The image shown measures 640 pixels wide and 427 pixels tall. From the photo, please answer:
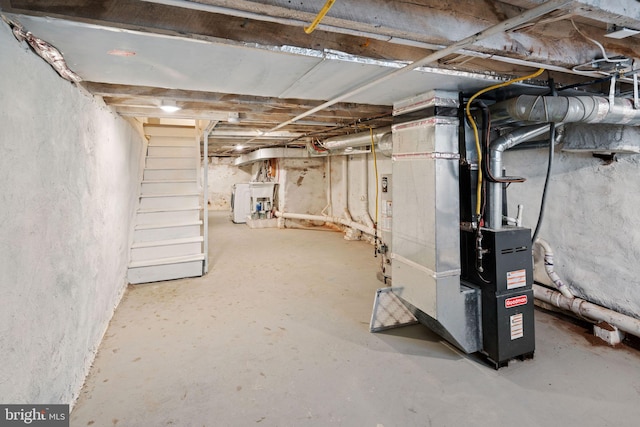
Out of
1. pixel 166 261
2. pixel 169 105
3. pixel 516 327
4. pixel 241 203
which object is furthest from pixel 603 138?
pixel 241 203

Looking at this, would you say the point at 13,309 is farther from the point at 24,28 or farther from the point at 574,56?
the point at 574,56

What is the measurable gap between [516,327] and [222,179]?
31.4 ft

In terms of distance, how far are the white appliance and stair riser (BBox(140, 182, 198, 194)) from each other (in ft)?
10.7

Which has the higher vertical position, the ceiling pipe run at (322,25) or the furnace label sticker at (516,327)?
the ceiling pipe run at (322,25)

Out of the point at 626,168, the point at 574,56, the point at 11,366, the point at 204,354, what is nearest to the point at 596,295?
the point at 626,168

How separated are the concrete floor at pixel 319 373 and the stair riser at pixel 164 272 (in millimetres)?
491

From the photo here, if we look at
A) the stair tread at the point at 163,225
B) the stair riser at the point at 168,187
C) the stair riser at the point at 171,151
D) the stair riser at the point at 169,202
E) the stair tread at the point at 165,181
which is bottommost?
the stair tread at the point at 163,225

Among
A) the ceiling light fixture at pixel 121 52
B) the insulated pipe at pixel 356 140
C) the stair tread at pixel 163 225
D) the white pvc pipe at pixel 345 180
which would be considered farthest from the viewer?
the white pvc pipe at pixel 345 180

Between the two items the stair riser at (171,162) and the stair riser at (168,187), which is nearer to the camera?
the stair riser at (168,187)

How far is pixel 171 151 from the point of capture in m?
4.25

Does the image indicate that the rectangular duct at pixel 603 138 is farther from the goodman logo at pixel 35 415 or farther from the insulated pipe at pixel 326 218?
Answer: the goodman logo at pixel 35 415

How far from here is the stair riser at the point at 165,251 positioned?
134 inches

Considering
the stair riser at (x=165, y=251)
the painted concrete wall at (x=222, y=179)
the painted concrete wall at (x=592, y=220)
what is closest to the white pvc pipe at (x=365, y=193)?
the painted concrete wall at (x=592, y=220)

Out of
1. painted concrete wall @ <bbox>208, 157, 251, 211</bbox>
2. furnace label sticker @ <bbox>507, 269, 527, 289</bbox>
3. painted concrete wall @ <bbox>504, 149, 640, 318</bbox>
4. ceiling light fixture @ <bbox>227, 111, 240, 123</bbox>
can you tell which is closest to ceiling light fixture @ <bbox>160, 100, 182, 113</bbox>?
ceiling light fixture @ <bbox>227, 111, 240, 123</bbox>
